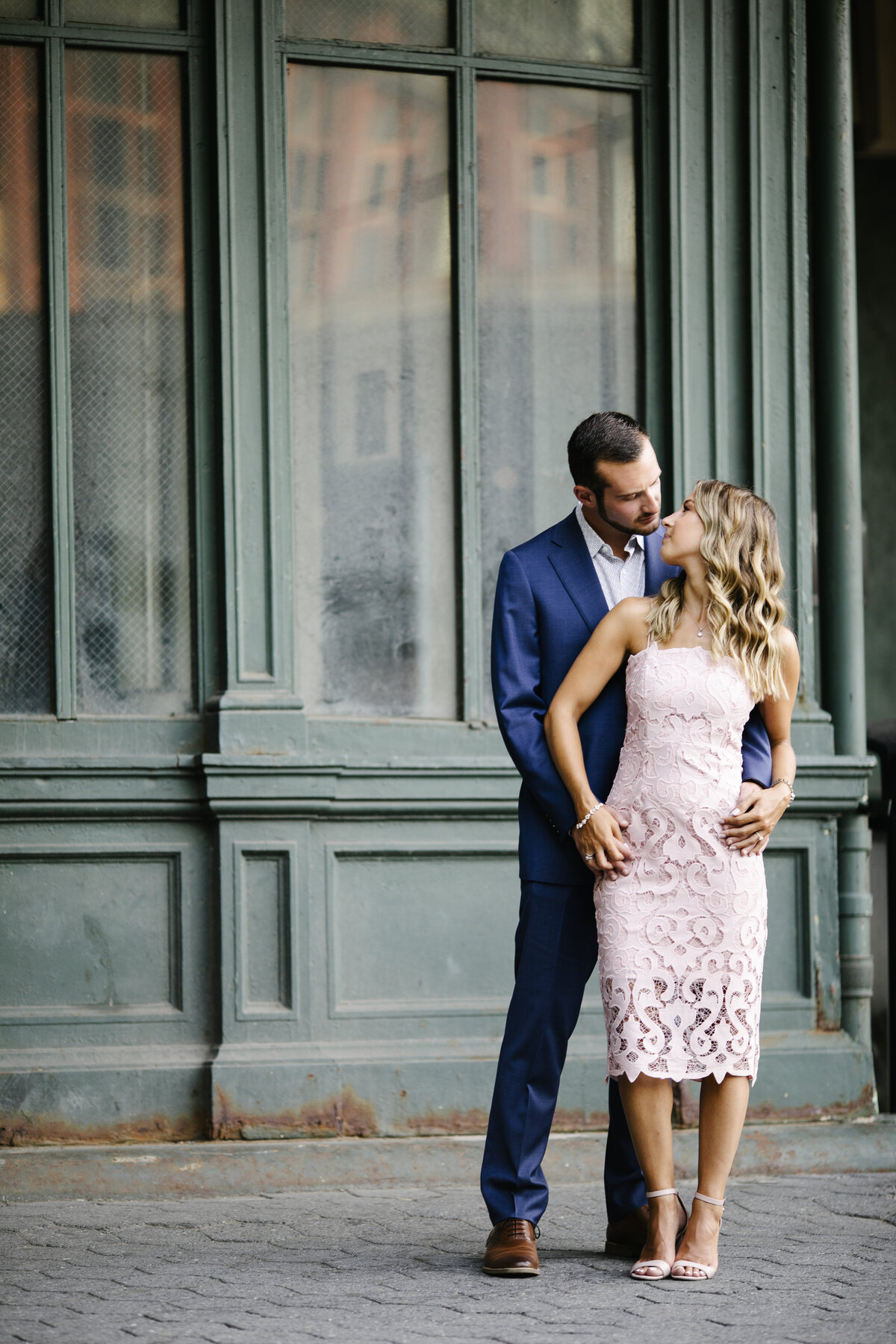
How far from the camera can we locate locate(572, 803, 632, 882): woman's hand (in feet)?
13.2

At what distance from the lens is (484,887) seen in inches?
229

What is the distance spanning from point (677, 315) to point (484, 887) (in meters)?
2.33

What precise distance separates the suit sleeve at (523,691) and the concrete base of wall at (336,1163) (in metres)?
1.77

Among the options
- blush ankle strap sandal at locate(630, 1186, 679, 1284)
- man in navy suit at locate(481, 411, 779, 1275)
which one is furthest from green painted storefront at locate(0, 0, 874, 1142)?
blush ankle strap sandal at locate(630, 1186, 679, 1284)

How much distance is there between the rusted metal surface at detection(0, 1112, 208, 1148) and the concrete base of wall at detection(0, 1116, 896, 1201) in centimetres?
6

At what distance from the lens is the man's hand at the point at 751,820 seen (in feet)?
13.1

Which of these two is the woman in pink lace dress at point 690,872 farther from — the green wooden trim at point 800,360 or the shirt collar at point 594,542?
the green wooden trim at point 800,360

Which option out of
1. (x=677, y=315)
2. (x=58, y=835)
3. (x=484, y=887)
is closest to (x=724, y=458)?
(x=677, y=315)

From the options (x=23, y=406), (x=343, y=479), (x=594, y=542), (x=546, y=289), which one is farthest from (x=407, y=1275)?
(x=546, y=289)

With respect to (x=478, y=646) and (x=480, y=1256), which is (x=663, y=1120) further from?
(x=478, y=646)

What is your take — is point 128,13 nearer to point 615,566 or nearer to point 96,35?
point 96,35

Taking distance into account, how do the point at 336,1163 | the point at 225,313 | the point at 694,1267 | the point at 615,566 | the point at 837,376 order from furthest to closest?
the point at 837,376 < the point at 225,313 < the point at 336,1163 < the point at 615,566 < the point at 694,1267

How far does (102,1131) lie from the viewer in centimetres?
543

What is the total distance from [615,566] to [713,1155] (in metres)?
1.58
